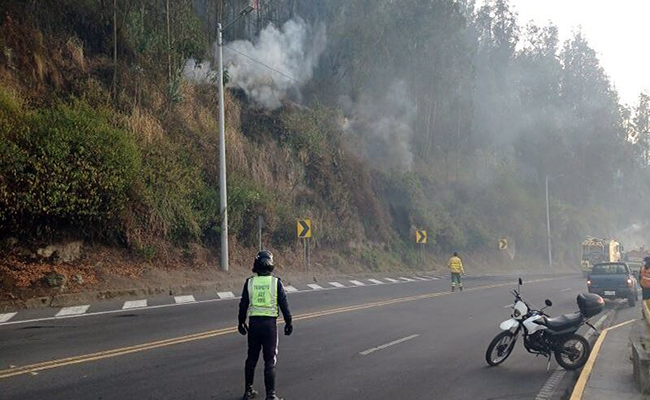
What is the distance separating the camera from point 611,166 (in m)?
80.6

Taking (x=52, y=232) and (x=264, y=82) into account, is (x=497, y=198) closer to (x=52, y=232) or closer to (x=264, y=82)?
(x=264, y=82)

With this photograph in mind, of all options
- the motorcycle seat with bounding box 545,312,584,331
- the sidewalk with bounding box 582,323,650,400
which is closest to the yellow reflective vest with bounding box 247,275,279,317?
the sidewalk with bounding box 582,323,650,400

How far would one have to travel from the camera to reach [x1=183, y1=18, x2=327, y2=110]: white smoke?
34969 millimetres

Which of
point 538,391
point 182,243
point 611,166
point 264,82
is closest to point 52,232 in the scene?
point 182,243

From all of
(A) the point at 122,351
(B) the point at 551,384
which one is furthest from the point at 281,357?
(B) the point at 551,384

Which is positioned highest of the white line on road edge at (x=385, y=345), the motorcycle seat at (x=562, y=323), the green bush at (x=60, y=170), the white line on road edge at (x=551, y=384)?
the green bush at (x=60, y=170)

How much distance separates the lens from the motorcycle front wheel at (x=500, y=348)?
10.1m

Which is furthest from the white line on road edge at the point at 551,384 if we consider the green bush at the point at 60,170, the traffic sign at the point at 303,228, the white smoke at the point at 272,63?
the white smoke at the point at 272,63

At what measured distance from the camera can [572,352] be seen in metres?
9.98

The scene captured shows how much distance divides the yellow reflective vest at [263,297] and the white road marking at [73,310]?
9493 millimetres

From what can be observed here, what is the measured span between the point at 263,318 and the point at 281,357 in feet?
10.6

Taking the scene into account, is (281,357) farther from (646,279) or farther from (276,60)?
(276,60)

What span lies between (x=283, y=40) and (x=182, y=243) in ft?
61.7

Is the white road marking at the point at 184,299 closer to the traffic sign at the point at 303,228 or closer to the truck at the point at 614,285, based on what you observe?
the traffic sign at the point at 303,228
